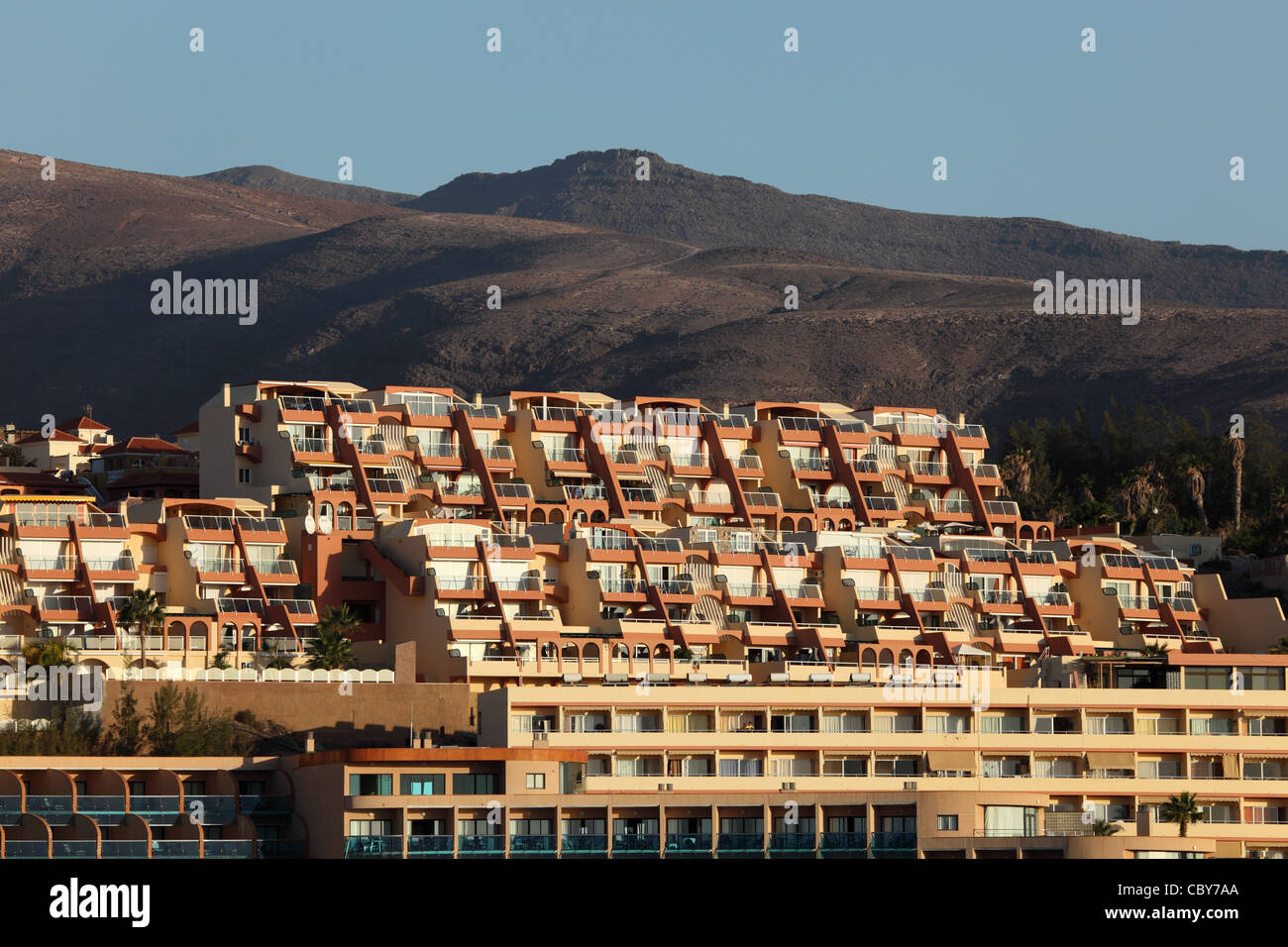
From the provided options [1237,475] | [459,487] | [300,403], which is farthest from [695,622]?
[1237,475]

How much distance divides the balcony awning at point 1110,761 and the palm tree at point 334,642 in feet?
97.5

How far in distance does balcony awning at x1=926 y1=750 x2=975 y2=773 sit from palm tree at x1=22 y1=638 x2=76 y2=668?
33105mm

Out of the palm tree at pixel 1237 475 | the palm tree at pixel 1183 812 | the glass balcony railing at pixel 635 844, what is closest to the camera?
the glass balcony railing at pixel 635 844

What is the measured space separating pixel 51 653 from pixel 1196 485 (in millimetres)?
80895

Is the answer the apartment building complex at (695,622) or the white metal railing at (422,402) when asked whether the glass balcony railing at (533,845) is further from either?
the white metal railing at (422,402)

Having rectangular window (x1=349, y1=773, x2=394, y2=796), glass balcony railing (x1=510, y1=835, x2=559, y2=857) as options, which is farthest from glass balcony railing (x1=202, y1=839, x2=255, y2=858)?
glass balcony railing (x1=510, y1=835, x2=559, y2=857)

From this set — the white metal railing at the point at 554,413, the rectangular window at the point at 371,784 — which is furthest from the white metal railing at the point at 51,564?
the white metal railing at the point at 554,413

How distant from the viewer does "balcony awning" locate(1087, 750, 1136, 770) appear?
10300cm

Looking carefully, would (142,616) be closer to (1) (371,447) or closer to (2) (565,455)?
(1) (371,447)

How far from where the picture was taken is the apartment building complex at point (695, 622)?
297 feet

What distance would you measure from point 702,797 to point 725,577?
1198 inches
